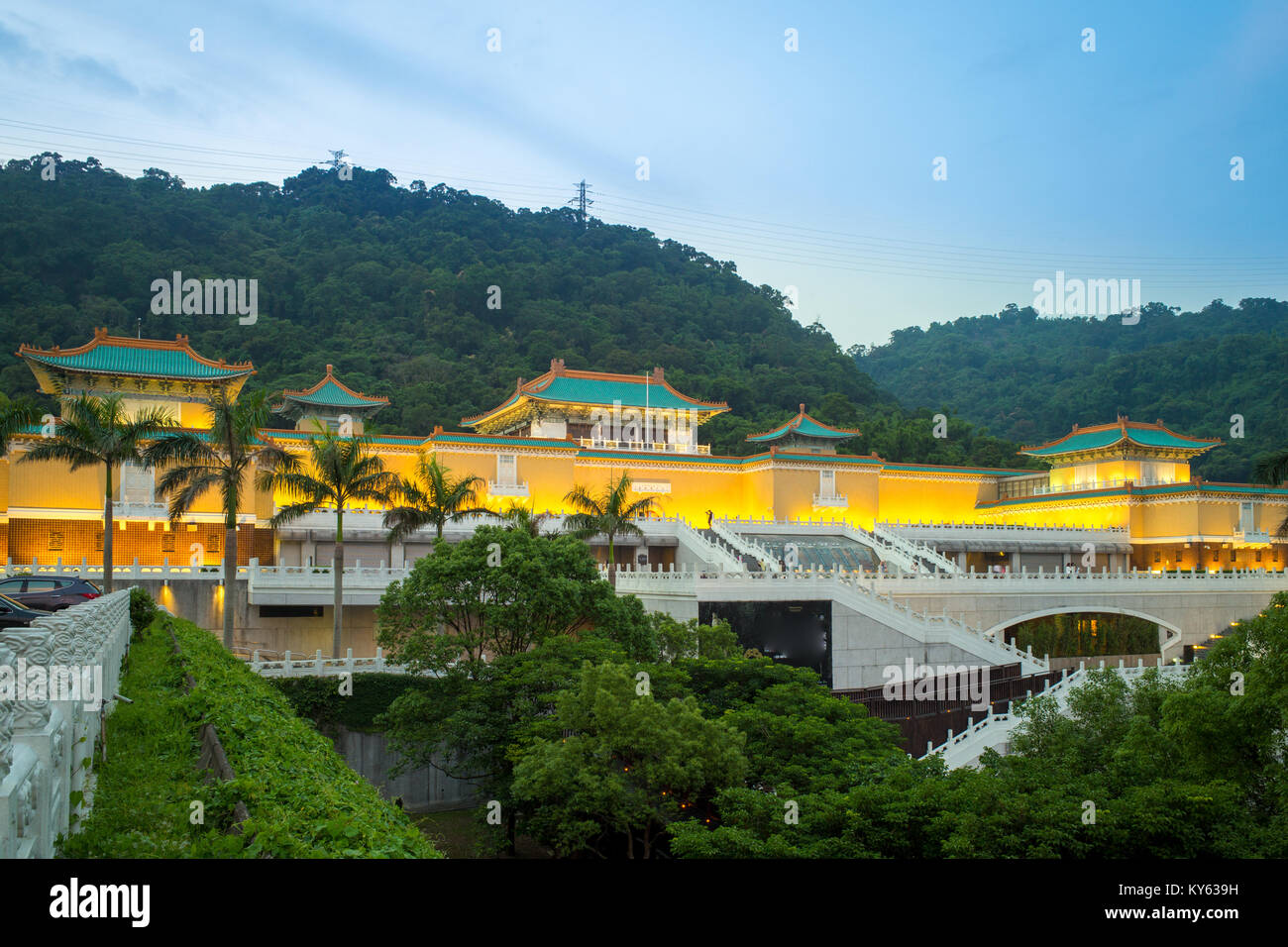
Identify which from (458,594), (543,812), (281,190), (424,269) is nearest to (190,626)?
(458,594)

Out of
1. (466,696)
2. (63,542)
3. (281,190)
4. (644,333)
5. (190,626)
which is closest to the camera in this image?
(466,696)

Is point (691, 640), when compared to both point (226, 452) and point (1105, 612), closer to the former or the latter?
point (226, 452)

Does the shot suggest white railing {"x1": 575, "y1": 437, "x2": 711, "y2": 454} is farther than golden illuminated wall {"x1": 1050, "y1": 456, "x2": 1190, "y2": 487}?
No

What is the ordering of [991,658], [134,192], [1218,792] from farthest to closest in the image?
[134,192], [991,658], [1218,792]

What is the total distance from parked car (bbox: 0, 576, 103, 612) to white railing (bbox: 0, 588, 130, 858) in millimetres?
9701

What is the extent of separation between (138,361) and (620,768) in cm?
2863

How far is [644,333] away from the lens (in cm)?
8475

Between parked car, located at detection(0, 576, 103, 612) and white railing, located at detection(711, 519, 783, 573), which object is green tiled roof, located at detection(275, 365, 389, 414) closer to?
white railing, located at detection(711, 519, 783, 573)

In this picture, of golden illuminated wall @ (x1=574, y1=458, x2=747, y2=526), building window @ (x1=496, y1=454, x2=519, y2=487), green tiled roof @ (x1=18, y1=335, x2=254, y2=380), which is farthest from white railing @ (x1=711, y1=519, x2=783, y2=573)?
green tiled roof @ (x1=18, y1=335, x2=254, y2=380)

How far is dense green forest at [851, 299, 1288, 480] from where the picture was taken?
2835 inches

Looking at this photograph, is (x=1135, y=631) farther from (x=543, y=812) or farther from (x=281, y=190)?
(x=281, y=190)

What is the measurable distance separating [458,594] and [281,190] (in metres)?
89.0

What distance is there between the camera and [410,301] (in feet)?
260
